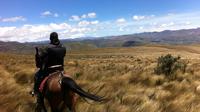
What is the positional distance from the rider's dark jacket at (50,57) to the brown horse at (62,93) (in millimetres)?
826

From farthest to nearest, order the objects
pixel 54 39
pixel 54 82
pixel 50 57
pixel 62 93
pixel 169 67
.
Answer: pixel 169 67 → pixel 54 39 → pixel 50 57 → pixel 54 82 → pixel 62 93

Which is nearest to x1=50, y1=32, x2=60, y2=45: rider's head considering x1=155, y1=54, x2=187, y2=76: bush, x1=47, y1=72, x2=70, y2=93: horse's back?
x1=47, y1=72, x2=70, y2=93: horse's back

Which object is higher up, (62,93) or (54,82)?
(54,82)

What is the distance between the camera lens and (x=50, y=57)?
377 inches

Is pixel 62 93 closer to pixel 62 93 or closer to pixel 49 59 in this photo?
pixel 62 93

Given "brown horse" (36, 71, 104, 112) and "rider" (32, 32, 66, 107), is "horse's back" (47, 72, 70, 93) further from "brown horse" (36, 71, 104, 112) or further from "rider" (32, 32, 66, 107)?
"rider" (32, 32, 66, 107)

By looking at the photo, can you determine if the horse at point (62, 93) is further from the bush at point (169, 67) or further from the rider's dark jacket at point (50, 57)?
the bush at point (169, 67)

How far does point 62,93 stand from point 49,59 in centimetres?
150

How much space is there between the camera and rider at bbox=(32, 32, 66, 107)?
9.46 meters

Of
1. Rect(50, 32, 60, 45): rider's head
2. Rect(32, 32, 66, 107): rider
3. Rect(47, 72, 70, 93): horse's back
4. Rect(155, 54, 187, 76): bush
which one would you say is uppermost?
Rect(50, 32, 60, 45): rider's head

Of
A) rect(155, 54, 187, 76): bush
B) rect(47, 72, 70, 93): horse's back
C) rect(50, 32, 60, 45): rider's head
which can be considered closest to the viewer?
rect(47, 72, 70, 93): horse's back

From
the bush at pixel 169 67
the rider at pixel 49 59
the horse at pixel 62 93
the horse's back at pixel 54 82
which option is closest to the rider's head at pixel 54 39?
the rider at pixel 49 59

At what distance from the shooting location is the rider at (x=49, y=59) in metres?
9.46

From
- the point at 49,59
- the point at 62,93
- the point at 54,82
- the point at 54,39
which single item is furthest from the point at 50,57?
the point at 62,93
